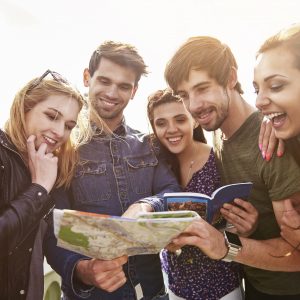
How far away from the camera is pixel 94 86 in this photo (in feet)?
6.86

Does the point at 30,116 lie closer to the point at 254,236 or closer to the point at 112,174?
the point at 112,174

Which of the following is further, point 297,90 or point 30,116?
point 30,116

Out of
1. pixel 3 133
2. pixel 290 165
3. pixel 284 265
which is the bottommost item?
pixel 284 265

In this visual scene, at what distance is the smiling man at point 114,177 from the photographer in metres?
1.59

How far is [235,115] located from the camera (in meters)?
1.82

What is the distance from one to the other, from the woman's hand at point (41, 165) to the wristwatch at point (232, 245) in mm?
810

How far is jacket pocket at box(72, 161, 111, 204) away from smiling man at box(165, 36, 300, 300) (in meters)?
0.56

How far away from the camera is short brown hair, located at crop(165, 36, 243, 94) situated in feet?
5.88

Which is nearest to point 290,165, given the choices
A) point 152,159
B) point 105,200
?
point 152,159

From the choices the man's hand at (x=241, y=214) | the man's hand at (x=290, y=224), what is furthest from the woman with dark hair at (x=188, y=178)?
the man's hand at (x=290, y=224)

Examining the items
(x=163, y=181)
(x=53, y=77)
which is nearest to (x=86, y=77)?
(x=53, y=77)

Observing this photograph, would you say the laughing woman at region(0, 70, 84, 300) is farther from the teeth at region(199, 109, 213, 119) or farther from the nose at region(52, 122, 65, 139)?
the teeth at region(199, 109, 213, 119)

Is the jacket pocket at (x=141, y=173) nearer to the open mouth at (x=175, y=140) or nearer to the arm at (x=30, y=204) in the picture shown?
the open mouth at (x=175, y=140)

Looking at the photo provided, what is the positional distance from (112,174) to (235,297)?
916 mm
